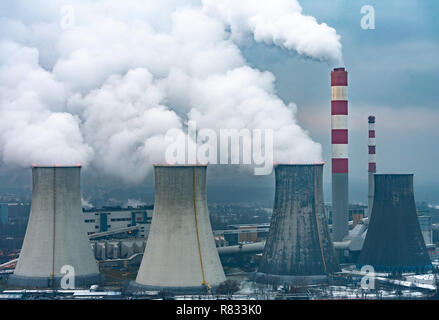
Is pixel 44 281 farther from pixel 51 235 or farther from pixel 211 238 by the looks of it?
pixel 211 238

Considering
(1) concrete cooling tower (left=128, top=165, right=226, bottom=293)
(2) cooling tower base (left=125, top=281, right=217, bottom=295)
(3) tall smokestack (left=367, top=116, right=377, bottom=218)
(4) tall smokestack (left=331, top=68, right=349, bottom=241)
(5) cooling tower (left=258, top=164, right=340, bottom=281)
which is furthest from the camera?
(3) tall smokestack (left=367, top=116, right=377, bottom=218)

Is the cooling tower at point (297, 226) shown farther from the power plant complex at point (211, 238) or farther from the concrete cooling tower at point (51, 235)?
the concrete cooling tower at point (51, 235)

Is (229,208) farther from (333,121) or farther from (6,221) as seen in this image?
(333,121)

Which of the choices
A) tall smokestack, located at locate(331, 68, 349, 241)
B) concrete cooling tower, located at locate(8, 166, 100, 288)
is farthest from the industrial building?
concrete cooling tower, located at locate(8, 166, 100, 288)

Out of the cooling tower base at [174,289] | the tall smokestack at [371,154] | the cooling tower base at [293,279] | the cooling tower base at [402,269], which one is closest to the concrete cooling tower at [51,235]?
the cooling tower base at [174,289]

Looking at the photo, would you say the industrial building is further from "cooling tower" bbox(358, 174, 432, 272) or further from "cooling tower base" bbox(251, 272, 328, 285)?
"cooling tower" bbox(358, 174, 432, 272)
